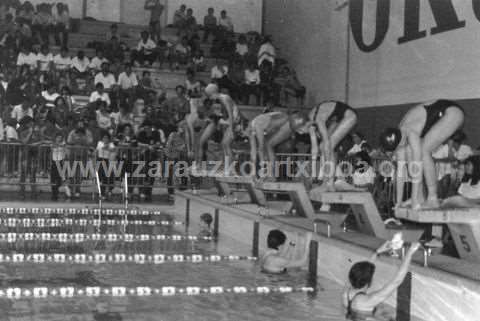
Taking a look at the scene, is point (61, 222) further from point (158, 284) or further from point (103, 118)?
point (158, 284)

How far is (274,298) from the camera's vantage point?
5.91 m

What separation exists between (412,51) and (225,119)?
456cm

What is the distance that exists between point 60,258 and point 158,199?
20.3 ft

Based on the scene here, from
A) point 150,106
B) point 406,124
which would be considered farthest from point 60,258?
point 150,106

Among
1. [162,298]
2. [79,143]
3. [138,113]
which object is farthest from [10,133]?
[162,298]

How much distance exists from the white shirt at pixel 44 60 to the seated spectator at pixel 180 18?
14.9 feet

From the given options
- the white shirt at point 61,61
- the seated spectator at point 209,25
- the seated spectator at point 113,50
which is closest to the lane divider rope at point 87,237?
the white shirt at point 61,61

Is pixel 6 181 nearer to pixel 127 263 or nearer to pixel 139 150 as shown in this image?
pixel 139 150

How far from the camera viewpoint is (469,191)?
7.08 meters

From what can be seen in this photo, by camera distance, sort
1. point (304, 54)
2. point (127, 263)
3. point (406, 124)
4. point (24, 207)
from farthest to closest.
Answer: point (304, 54), point (24, 207), point (127, 263), point (406, 124)

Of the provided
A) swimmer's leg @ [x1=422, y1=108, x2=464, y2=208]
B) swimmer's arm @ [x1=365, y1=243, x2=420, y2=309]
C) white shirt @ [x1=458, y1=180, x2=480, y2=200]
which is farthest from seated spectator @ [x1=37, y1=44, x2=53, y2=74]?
swimmer's arm @ [x1=365, y1=243, x2=420, y2=309]

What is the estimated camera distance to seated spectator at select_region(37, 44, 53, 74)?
15677 mm

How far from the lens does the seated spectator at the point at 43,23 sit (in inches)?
676

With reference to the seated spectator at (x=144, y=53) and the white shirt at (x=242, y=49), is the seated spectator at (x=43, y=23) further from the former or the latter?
the white shirt at (x=242, y=49)
